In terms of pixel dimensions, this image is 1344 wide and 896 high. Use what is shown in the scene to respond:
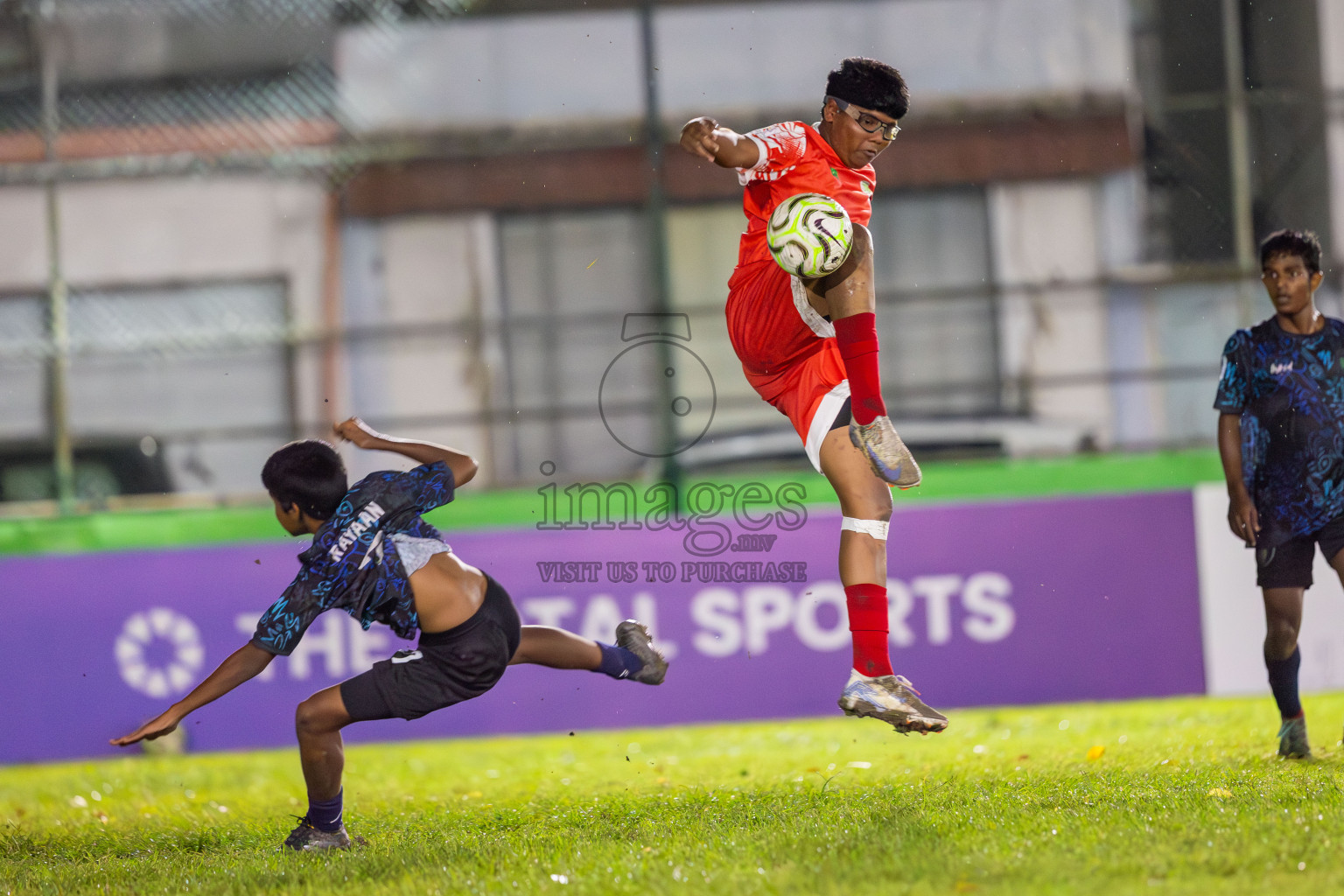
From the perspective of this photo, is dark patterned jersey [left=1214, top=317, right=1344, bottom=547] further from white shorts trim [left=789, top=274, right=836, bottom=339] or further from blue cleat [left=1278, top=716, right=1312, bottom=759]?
white shorts trim [left=789, top=274, right=836, bottom=339]

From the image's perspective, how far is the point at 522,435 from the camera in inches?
304

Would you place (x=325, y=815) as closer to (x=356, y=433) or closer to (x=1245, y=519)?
(x=356, y=433)

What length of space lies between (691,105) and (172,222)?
123 inches

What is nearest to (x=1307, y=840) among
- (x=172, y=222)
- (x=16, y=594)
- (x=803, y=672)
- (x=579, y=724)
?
(x=803, y=672)

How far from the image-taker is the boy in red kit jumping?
13.8ft

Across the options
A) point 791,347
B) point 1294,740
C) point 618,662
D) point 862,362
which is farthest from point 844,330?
point 1294,740

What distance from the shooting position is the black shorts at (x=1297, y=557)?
4961 millimetres

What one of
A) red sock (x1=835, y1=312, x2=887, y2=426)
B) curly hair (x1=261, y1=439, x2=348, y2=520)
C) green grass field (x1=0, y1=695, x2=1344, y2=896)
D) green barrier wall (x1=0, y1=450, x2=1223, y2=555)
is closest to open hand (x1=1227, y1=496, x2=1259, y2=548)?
green grass field (x1=0, y1=695, x2=1344, y2=896)

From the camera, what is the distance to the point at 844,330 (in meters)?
4.25

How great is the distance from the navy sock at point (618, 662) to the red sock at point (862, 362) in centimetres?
118

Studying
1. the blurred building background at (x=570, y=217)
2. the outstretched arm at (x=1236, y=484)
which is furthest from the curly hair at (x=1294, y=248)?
the blurred building background at (x=570, y=217)

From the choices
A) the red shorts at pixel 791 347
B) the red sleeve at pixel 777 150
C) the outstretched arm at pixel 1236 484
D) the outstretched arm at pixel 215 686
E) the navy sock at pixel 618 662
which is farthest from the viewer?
the outstretched arm at pixel 1236 484

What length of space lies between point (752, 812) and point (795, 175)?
6.60 ft

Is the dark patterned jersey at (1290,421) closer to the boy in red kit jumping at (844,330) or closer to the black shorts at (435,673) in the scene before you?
the boy in red kit jumping at (844,330)
